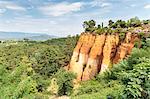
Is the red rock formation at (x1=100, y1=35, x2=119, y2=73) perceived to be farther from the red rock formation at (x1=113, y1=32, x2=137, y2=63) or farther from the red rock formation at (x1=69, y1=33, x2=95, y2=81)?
the red rock formation at (x1=69, y1=33, x2=95, y2=81)

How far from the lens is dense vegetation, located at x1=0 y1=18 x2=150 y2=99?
25.7 m

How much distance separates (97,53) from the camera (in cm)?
7344

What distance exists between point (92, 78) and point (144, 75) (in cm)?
3832

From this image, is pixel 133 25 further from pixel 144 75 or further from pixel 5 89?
pixel 5 89

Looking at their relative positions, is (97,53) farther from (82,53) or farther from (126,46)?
(126,46)

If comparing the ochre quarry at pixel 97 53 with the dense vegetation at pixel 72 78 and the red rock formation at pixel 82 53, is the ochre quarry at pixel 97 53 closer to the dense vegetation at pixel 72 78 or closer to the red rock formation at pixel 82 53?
the red rock formation at pixel 82 53

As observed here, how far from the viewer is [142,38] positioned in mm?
62125

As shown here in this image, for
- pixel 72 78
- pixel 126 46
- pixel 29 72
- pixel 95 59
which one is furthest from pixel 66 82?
pixel 29 72

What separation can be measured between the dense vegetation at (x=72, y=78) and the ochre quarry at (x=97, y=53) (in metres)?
2.33

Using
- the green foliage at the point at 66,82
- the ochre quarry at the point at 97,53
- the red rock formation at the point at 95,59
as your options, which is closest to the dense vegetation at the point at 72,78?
the green foliage at the point at 66,82

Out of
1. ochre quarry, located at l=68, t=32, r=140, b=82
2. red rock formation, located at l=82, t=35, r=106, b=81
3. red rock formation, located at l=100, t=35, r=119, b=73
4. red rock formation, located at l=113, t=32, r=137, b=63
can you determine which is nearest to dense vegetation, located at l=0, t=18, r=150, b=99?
red rock formation, located at l=82, t=35, r=106, b=81

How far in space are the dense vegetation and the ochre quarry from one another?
2.33 metres

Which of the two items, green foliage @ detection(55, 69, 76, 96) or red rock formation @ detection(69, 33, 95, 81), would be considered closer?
green foliage @ detection(55, 69, 76, 96)

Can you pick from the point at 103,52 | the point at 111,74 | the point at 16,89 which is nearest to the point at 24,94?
the point at 16,89
